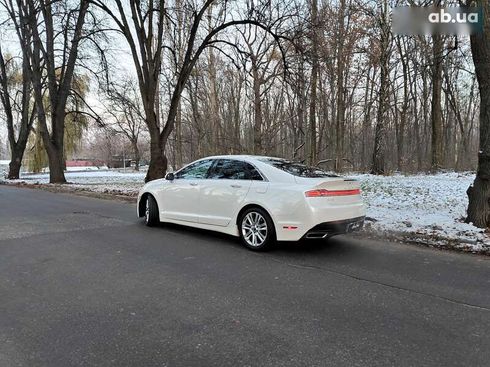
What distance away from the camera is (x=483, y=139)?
7.54 m

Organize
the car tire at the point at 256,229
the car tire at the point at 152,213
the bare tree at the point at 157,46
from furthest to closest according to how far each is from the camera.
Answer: the bare tree at the point at 157,46 → the car tire at the point at 152,213 → the car tire at the point at 256,229

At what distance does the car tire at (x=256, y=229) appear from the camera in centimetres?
608

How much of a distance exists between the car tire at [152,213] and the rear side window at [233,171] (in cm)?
169

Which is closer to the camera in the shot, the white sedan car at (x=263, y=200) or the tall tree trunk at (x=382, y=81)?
the white sedan car at (x=263, y=200)

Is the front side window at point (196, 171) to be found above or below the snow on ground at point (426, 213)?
above

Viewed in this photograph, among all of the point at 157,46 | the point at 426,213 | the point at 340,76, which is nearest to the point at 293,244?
the point at 426,213

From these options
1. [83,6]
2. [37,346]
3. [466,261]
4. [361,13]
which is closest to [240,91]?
[361,13]

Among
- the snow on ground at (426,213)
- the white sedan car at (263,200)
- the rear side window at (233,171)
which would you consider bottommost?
the snow on ground at (426,213)

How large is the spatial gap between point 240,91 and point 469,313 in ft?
102

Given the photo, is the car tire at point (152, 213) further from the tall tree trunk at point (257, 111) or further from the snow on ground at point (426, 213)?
the tall tree trunk at point (257, 111)

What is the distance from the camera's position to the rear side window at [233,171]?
21.6 ft

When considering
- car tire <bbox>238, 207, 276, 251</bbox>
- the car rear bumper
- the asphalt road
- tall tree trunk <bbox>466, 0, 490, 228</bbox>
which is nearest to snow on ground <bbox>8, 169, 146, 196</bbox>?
car tire <bbox>238, 207, 276, 251</bbox>

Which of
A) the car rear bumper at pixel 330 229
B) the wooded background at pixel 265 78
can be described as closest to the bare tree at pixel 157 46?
Answer: the wooded background at pixel 265 78

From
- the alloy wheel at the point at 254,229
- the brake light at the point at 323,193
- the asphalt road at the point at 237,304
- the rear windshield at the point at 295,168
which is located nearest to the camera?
the asphalt road at the point at 237,304
